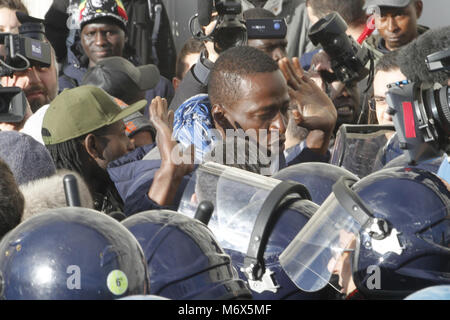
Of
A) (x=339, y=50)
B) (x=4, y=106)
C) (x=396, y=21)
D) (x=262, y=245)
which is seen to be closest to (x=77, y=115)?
(x=4, y=106)

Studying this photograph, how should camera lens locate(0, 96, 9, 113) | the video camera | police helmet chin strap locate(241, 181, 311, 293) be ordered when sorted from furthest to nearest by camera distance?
1. the video camera
2. camera lens locate(0, 96, 9, 113)
3. police helmet chin strap locate(241, 181, 311, 293)

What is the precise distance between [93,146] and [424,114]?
1.71 meters

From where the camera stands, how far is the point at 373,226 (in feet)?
9.39

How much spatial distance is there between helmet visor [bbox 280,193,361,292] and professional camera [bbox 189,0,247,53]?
2.30 metres

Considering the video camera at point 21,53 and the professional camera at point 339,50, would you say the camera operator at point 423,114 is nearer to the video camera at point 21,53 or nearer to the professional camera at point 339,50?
the professional camera at point 339,50

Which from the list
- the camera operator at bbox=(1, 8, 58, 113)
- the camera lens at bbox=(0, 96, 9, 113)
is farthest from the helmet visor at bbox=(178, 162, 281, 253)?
the camera operator at bbox=(1, 8, 58, 113)

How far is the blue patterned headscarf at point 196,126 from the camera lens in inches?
157

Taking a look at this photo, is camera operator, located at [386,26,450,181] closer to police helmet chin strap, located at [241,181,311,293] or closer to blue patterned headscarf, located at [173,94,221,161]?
police helmet chin strap, located at [241,181,311,293]

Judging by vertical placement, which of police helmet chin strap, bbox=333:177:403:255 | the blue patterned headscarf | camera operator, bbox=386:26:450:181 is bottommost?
the blue patterned headscarf

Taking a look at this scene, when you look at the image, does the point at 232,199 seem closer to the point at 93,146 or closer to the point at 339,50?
the point at 93,146

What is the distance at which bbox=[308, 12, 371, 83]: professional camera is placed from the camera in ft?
16.3

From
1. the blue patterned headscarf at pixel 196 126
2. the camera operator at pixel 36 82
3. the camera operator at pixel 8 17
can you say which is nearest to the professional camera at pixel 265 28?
the blue patterned headscarf at pixel 196 126
